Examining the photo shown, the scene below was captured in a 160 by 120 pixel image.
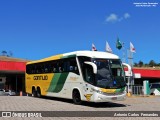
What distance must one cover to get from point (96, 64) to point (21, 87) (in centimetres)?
4157

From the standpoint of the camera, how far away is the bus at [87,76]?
1914 cm

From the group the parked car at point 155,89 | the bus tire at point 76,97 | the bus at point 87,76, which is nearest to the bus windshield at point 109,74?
the bus at point 87,76

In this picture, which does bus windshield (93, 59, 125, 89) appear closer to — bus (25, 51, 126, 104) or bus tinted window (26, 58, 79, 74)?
bus (25, 51, 126, 104)

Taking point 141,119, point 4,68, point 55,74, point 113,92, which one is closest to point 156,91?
point 4,68

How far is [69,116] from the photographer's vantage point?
1452 centimetres

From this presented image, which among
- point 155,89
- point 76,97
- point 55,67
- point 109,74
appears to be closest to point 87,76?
point 109,74

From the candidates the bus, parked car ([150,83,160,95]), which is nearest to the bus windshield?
the bus

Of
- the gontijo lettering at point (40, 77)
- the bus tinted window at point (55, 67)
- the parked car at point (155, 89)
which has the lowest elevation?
the parked car at point (155, 89)

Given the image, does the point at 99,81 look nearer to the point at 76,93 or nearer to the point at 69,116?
the point at 76,93

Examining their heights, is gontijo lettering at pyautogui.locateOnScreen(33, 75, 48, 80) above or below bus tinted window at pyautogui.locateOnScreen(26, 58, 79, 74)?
below

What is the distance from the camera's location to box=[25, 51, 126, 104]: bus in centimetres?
1914

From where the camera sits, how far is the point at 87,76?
65.1ft

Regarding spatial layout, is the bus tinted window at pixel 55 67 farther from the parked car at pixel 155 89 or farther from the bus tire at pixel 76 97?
the parked car at pixel 155 89

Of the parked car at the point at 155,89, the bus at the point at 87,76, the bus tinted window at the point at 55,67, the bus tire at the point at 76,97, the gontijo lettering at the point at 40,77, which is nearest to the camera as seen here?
the bus at the point at 87,76
